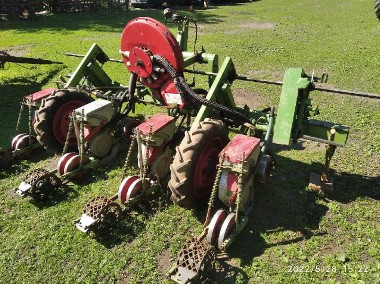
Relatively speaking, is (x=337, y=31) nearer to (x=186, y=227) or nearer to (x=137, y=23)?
(x=137, y=23)

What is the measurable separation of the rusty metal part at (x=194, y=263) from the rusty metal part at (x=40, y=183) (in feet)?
9.75

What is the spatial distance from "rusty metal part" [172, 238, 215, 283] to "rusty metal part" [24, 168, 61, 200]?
297 centimetres

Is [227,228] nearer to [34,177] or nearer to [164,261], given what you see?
[164,261]

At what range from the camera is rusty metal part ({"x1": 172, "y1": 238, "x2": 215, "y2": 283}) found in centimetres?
428

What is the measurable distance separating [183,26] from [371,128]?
5.21 metres

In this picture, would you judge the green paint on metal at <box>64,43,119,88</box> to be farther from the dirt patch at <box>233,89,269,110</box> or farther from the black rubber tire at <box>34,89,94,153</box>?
the dirt patch at <box>233,89,269,110</box>

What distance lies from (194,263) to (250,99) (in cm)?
719

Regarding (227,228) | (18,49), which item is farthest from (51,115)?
(18,49)

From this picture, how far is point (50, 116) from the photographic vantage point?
6.84 metres

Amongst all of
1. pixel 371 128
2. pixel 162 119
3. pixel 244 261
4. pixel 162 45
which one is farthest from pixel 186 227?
pixel 371 128

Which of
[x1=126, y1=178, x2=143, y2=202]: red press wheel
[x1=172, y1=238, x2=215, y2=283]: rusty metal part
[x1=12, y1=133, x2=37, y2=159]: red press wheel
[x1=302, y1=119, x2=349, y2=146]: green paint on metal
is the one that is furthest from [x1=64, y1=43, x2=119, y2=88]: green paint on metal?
[x1=172, y1=238, x2=215, y2=283]: rusty metal part

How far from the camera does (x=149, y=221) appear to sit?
18.6ft

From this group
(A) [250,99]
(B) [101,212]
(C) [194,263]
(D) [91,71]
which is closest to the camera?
(C) [194,263]

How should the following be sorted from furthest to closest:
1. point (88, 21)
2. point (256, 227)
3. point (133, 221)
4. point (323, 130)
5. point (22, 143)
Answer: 1. point (88, 21)
2. point (22, 143)
3. point (323, 130)
4. point (133, 221)
5. point (256, 227)
